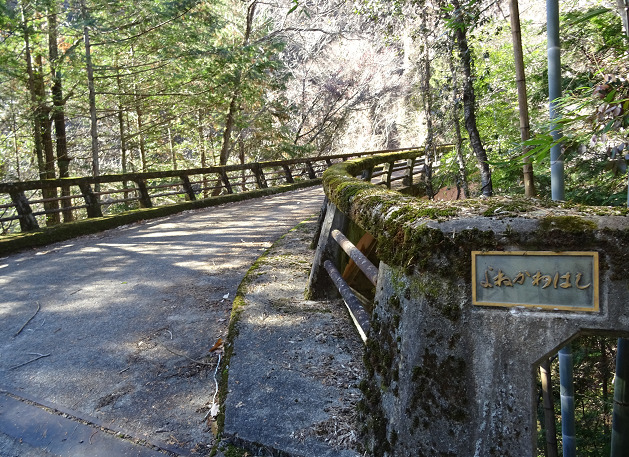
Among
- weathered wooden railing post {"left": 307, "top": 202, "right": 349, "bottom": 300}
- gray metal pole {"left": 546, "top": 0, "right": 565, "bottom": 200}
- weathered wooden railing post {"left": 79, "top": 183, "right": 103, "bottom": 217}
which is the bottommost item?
weathered wooden railing post {"left": 307, "top": 202, "right": 349, "bottom": 300}

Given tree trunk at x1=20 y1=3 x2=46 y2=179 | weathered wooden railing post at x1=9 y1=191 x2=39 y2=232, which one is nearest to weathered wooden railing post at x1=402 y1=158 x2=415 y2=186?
weathered wooden railing post at x1=9 y1=191 x2=39 y2=232

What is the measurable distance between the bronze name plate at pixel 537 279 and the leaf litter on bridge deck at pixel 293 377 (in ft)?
3.48

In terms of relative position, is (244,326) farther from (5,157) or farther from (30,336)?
(5,157)

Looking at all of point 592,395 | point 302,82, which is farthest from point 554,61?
point 302,82

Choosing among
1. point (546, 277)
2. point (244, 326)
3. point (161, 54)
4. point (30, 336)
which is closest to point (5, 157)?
point (161, 54)

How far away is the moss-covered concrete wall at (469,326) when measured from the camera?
1614 mm

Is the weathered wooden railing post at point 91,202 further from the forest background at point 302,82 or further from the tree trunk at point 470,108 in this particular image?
the tree trunk at point 470,108

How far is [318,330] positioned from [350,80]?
97.1 feet

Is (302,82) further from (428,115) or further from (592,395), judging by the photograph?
(592,395)

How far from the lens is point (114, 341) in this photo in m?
4.05

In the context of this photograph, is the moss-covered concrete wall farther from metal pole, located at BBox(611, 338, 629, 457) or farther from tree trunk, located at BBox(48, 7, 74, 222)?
tree trunk, located at BBox(48, 7, 74, 222)

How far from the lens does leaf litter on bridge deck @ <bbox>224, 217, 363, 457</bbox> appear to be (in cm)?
229

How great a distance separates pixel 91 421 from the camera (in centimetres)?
Result: 290

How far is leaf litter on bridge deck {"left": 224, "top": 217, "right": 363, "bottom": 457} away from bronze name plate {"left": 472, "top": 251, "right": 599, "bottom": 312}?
41.8 inches
